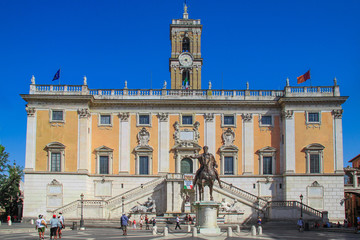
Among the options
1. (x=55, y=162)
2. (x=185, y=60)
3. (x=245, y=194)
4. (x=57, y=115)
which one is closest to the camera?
(x=245, y=194)

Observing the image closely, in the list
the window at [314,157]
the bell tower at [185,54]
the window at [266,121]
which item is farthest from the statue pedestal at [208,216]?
the bell tower at [185,54]

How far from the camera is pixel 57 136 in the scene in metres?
49.5

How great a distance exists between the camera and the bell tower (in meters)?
60.4

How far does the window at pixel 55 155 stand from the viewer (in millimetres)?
49031

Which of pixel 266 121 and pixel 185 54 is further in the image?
pixel 185 54

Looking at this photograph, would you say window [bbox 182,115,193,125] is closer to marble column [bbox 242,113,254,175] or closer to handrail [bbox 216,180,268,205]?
marble column [bbox 242,113,254,175]

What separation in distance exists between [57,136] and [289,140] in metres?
22.3

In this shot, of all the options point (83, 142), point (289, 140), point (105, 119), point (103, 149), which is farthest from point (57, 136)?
point (289, 140)

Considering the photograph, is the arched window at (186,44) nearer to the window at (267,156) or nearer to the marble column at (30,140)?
the window at (267,156)

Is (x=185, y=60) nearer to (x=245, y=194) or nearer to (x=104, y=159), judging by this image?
(x=104, y=159)

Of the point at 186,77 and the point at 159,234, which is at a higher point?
the point at 186,77

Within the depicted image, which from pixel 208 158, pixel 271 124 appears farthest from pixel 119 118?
pixel 208 158

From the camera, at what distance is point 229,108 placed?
5144cm

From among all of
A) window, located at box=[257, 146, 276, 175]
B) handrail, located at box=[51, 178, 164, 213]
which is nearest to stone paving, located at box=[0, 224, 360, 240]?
handrail, located at box=[51, 178, 164, 213]
